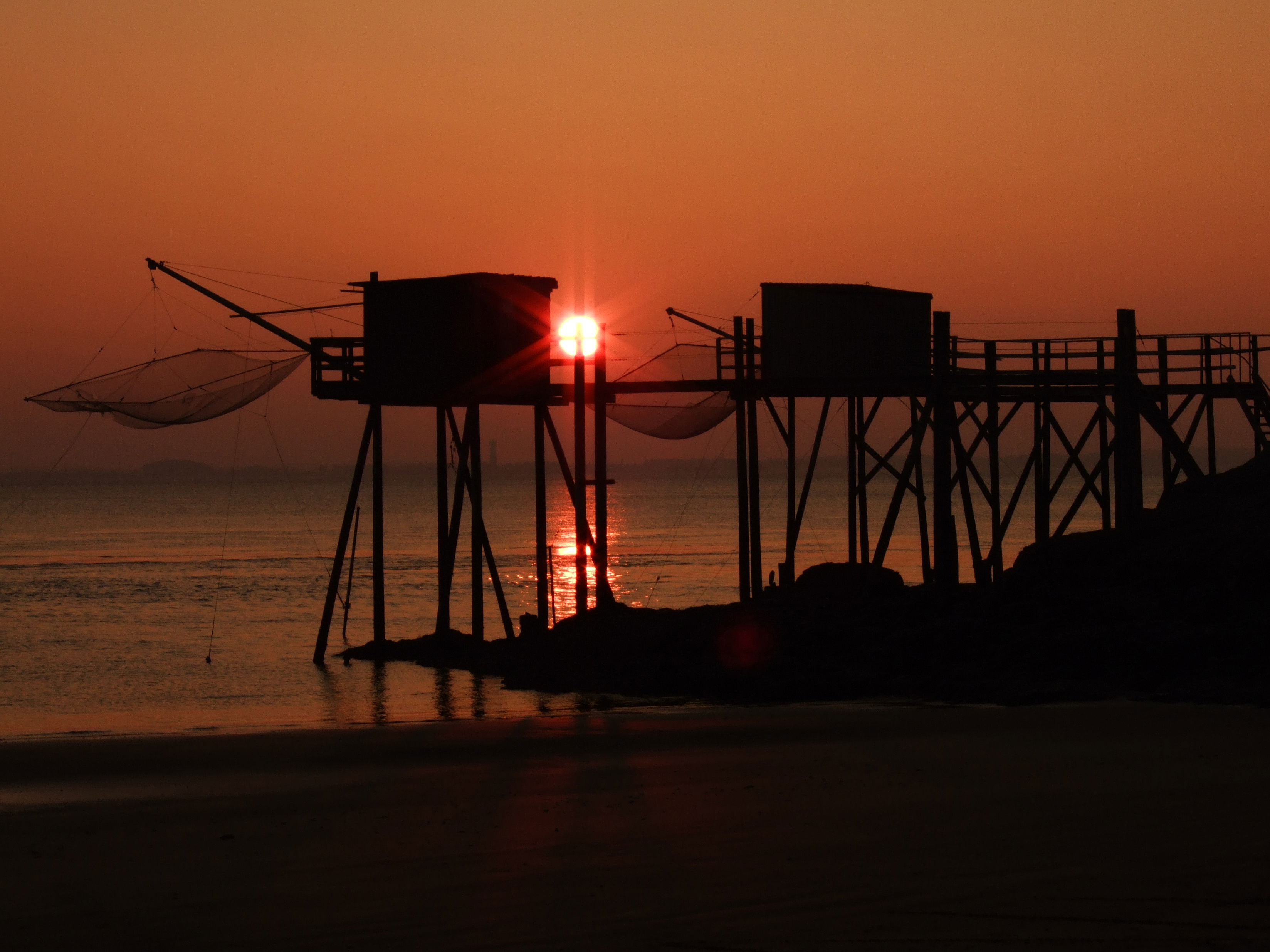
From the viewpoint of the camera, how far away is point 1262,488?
19.6 meters

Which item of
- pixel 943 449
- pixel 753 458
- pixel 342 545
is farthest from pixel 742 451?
pixel 342 545

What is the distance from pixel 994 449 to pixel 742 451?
5.08m

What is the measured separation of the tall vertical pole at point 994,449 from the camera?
72.6 feet

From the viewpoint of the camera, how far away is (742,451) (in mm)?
26594

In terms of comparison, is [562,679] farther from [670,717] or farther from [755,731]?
[755,731]

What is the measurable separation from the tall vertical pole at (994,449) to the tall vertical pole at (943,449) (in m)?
0.63

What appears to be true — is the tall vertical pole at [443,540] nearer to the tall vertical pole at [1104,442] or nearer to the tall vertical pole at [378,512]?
the tall vertical pole at [378,512]

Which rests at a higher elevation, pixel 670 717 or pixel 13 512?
pixel 13 512

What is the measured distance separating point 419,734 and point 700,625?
23.9 feet

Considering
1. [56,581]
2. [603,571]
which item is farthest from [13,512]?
[603,571]

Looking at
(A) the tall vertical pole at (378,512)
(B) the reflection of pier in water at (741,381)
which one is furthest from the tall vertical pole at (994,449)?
(A) the tall vertical pole at (378,512)

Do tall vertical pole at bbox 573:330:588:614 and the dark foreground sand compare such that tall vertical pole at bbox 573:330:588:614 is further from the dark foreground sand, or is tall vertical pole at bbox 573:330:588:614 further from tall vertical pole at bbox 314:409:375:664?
the dark foreground sand

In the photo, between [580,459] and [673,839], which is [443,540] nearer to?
[580,459]

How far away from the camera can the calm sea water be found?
22.3m
